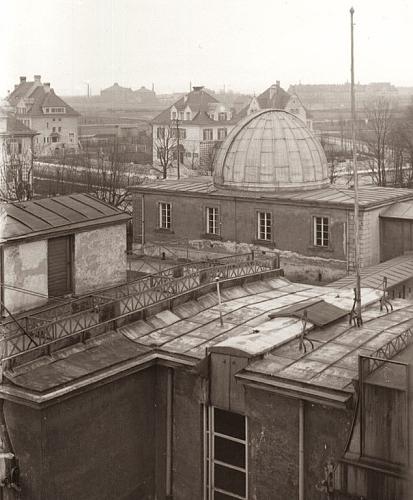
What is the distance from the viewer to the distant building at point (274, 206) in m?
33.9

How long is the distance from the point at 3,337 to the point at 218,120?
7788 centimetres

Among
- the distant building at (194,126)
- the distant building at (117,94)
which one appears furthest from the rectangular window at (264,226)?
the distant building at (117,94)

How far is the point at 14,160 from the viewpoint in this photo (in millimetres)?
54000

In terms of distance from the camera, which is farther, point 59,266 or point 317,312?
point 59,266

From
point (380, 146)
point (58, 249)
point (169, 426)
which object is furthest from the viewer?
point (380, 146)

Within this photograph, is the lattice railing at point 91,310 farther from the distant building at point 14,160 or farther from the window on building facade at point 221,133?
the window on building facade at point 221,133

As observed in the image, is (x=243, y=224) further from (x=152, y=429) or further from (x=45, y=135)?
(x=45, y=135)

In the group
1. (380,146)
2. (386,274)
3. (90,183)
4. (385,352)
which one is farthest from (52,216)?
(380,146)

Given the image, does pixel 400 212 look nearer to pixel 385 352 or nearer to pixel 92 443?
pixel 385 352

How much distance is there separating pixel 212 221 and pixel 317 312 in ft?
63.7

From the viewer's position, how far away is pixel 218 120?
91.3m

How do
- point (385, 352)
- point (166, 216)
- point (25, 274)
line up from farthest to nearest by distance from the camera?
point (166, 216), point (25, 274), point (385, 352)

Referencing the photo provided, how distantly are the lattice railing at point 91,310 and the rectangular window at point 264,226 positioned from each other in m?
12.5

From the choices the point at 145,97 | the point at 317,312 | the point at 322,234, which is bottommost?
the point at 317,312
